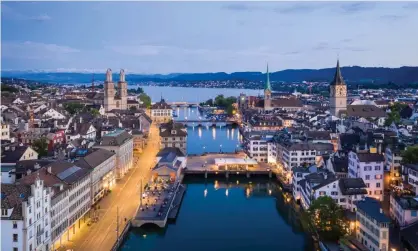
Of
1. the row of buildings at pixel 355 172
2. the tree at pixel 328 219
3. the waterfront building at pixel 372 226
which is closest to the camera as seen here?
the waterfront building at pixel 372 226

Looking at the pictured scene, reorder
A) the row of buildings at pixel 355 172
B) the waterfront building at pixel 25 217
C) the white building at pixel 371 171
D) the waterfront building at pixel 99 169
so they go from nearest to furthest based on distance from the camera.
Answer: the waterfront building at pixel 25 217 < the row of buildings at pixel 355 172 < the waterfront building at pixel 99 169 < the white building at pixel 371 171

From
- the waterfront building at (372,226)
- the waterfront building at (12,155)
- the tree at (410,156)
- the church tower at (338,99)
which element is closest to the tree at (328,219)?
the waterfront building at (372,226)

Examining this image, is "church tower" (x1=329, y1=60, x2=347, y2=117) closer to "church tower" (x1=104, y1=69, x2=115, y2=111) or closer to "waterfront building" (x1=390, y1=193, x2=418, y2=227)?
"church tower" (x1=104, y1=69, x2=115, y2=111)

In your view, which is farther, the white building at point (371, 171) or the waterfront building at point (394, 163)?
the waterfront building at point (394, 163)

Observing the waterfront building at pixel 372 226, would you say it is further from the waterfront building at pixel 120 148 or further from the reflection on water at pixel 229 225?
the waterfront building at pixel 120 148

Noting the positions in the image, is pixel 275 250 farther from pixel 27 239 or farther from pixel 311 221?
pixel 27 239

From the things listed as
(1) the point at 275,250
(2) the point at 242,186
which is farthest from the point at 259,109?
(1) the point at 275,250

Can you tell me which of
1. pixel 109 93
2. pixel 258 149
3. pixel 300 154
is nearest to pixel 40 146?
pixel 258 149
